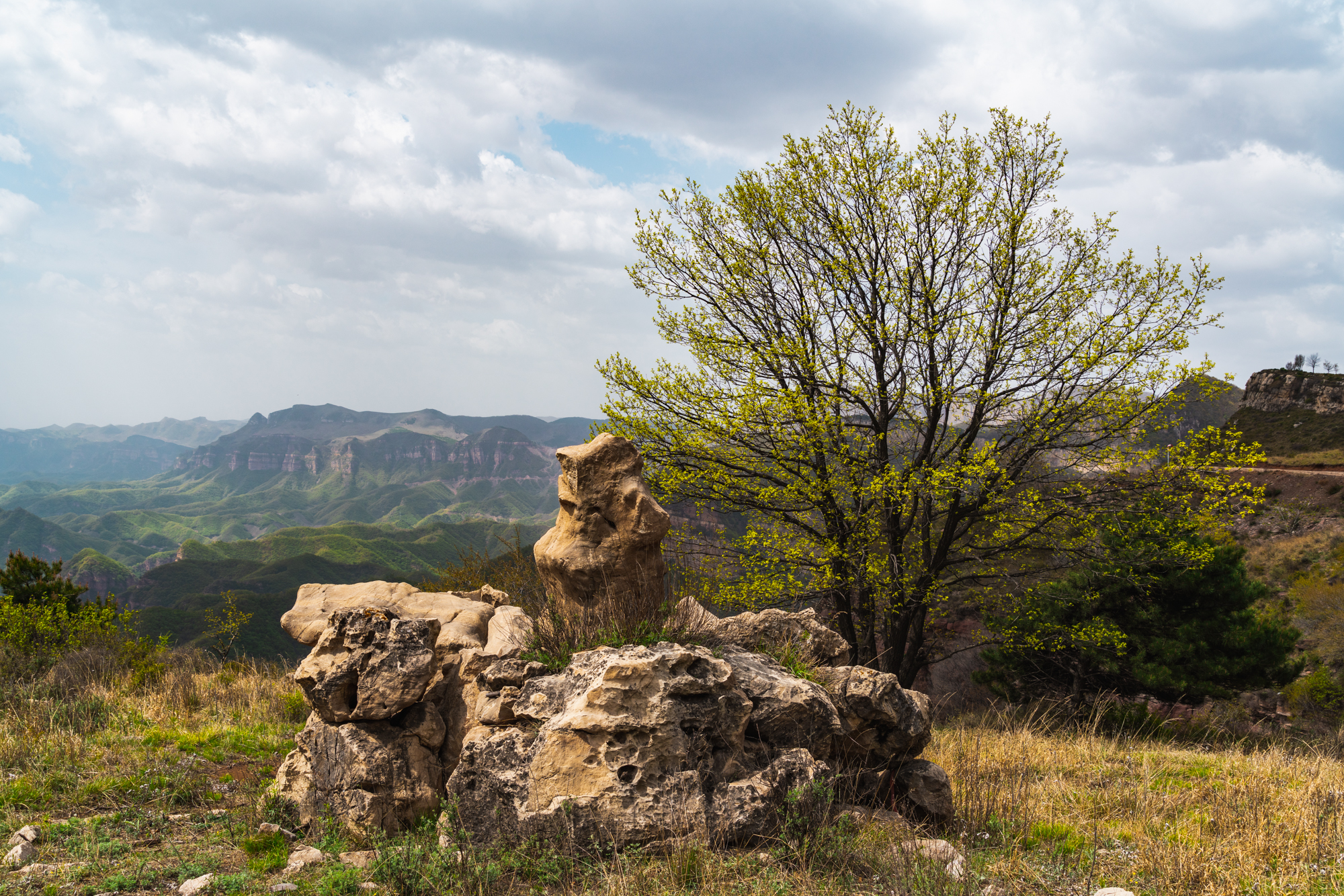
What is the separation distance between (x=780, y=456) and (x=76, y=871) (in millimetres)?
10240

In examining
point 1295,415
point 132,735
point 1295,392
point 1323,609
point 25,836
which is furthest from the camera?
point 1295,392

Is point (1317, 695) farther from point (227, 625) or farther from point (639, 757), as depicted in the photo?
point (227, 625)

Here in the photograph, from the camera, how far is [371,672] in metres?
Answer: 6.94

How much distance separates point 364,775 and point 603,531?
336 centimetres

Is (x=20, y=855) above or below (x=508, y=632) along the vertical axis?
below

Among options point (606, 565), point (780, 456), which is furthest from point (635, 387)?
point (606, 565)

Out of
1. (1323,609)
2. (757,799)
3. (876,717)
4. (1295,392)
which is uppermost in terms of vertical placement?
(1295,392)

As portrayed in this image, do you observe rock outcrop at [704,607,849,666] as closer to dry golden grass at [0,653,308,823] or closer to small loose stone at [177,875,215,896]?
small loose stone at [177,875,215,896]

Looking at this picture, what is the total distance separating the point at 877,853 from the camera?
5.04 m

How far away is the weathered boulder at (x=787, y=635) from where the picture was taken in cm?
781

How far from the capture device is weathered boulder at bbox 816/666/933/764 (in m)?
6.69

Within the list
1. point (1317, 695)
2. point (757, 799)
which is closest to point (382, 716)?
point (757, 799)

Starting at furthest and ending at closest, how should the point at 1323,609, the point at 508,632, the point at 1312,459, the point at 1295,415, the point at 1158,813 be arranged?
the point at 1295,415 → the point at 1312,459 → the point at 1323,609 → the point at 508,632 → the point at 1158,813

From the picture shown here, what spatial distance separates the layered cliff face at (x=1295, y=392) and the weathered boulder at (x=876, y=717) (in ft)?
249
